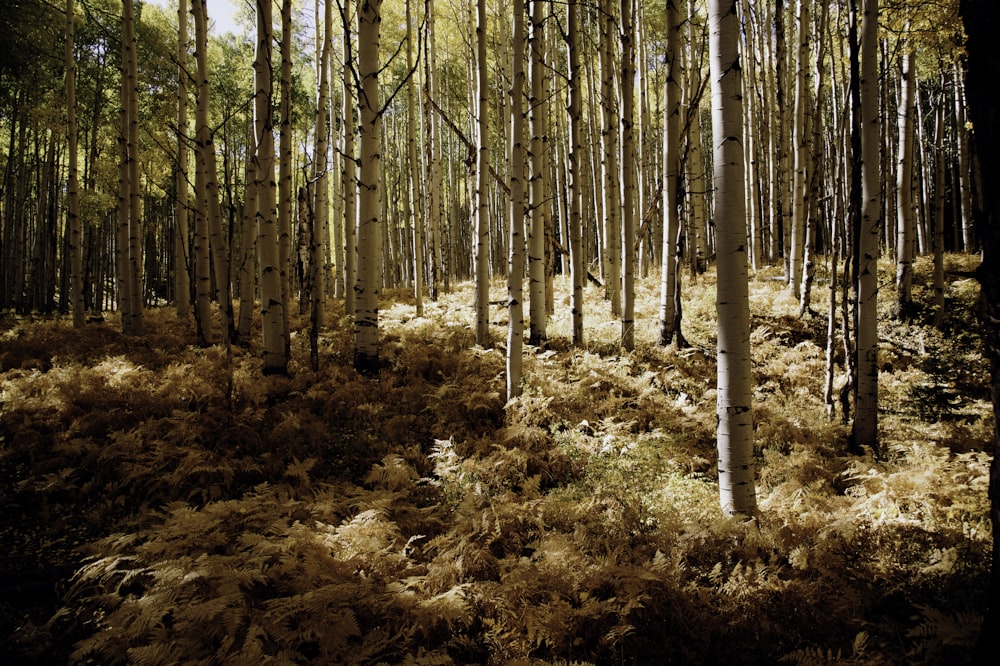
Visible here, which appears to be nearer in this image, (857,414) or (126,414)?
(857,414)

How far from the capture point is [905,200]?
9109 mm

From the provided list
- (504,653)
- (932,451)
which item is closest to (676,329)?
(932,451)

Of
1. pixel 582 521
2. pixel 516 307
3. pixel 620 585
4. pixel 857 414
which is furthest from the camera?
pixel 516 307

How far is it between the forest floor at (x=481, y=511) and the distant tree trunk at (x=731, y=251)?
648mm

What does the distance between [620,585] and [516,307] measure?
4.11 m

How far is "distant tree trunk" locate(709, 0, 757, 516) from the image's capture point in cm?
392

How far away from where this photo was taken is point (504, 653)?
2967 millimetres

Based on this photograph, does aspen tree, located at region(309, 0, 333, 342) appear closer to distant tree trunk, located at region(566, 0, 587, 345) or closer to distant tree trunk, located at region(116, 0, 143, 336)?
distant tree trunk, located at region(116, 0, 143, 336)

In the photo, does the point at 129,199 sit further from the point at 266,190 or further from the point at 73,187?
the point at 266,190

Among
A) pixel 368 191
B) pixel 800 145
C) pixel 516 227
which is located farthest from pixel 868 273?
pixel 800 145

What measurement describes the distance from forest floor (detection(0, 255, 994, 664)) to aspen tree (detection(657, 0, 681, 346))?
696 millimetres

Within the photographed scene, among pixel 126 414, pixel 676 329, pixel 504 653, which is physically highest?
pixel 676 329

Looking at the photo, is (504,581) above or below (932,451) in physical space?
below

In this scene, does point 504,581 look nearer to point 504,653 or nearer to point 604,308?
point 504,653
